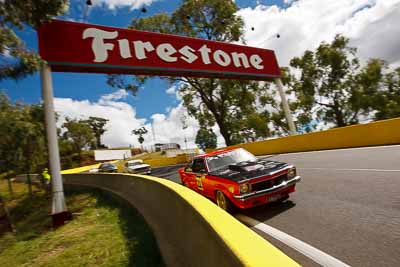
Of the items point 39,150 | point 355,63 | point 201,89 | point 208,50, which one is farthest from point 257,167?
point 355,63

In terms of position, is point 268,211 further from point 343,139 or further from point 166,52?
point 343,139

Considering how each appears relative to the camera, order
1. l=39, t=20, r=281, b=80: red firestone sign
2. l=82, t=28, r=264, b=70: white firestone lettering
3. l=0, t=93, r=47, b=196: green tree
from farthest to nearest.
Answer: l=0, t=93, r=47, b=196: green tree
l=82, t=28, r=264, b=70: white firestone lettering
l=39, t=20, r=281, b=80: red firestone sign

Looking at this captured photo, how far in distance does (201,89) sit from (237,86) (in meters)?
4.30

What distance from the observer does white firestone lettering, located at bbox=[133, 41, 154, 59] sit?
1347 cm

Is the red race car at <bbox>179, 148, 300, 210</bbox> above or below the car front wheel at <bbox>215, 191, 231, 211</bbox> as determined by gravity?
above

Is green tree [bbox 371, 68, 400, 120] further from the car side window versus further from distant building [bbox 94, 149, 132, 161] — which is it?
distant building [bbox 94, 149, 132, 161]

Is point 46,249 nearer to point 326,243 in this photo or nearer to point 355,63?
point 326,243

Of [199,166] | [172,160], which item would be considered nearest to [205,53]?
[199,166]

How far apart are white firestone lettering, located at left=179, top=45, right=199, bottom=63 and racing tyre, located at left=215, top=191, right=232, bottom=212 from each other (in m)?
10.8

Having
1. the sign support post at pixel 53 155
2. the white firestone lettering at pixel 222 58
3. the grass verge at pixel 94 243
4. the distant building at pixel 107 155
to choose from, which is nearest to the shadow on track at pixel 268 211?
the grass verge at pixel 94 243

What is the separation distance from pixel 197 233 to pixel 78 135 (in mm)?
71154

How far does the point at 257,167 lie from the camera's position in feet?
18.8

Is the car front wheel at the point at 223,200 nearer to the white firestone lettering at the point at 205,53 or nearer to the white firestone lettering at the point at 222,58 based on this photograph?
the white firestone lettering at the point at 205,53

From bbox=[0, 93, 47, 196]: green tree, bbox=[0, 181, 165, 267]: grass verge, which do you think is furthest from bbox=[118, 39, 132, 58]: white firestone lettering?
bbox=[0, 181, 165, 267]: grass verge
